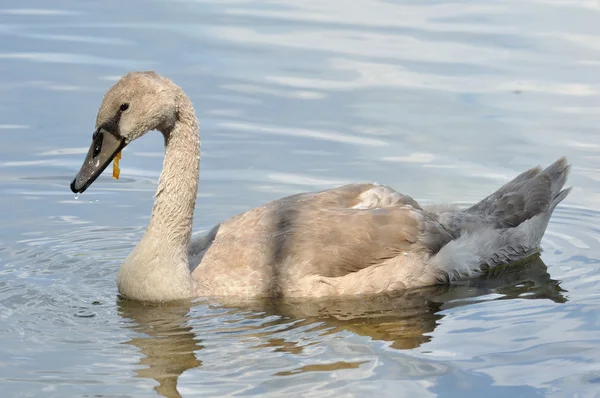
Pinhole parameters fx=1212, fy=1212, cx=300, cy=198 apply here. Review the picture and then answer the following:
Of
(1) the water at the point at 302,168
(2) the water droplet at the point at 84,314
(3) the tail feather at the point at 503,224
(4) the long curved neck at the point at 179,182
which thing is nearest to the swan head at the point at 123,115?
(4) the long curved neck at the point at 179,182

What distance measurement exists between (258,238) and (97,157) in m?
1.58

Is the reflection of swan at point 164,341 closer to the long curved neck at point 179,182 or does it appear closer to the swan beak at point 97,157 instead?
Result: the long curved neck at point 179,182

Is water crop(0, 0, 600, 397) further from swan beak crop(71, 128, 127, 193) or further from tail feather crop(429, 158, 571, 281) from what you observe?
swan beak crop(71, 128, 127, 193)

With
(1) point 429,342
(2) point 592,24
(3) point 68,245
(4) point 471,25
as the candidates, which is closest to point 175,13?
(4) point 471,25

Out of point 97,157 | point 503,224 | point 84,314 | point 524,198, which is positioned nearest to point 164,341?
point 84,314

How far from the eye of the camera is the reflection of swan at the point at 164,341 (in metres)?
8.68

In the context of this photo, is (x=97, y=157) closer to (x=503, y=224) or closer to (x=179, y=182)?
(x=179, y=182)

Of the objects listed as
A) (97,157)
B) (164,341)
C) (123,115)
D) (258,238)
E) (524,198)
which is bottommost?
(164,341)

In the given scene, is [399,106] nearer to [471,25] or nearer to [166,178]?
[471,25]

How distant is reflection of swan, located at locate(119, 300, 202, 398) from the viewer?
868 cm

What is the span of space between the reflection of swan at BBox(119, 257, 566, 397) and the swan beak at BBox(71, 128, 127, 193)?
1097mm

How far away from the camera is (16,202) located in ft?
41.7

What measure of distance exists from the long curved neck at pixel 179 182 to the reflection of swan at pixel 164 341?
678mm

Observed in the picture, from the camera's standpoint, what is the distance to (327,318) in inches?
399
